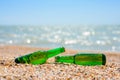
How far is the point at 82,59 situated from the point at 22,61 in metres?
1.10

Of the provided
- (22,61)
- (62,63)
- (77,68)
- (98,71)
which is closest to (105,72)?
(98,71)

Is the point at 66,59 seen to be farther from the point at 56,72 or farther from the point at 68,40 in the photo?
the point at 68,40

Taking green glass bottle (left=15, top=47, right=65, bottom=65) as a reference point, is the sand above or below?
below

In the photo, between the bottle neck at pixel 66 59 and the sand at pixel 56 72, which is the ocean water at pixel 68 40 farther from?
the sand at pixel 56 72

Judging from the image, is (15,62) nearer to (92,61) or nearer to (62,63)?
(62,63)

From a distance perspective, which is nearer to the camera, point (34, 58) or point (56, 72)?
point (56, 72)

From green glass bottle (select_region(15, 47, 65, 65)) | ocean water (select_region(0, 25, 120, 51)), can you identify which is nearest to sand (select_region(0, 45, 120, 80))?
green glass bottle (select_region(15, 47, 65, 65))

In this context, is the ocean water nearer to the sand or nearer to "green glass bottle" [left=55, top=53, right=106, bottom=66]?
"green glass bottle" [left=55, top=53, right=106, bottom=66]

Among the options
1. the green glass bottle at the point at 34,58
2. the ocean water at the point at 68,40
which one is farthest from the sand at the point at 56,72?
the ocean water at the point at 68,40

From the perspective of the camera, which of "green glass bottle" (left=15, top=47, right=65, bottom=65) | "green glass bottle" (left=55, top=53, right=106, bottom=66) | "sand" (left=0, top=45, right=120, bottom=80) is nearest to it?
"sand" (left=0, top=45, right=120, bottom=80)

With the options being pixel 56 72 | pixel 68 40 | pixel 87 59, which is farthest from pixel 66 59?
pixel 68 40

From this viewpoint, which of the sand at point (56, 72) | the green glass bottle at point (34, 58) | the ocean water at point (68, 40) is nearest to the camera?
the sand at point (56, 72)

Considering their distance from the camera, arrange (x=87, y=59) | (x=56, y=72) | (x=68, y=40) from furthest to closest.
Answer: (x=68, y=40) < (x=87, y=59) < (x=56, y=72)

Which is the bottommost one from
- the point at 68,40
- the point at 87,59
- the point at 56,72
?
the point at 56,72
